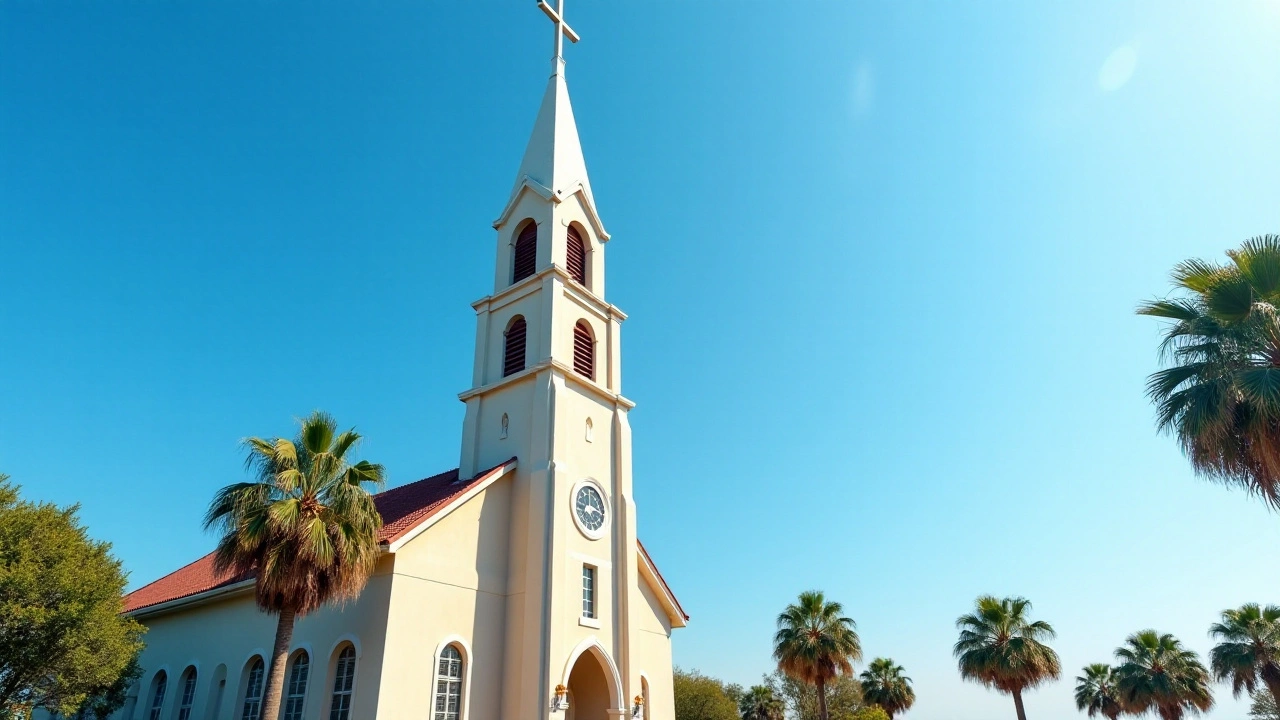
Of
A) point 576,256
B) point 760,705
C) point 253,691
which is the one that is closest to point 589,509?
point 576,256

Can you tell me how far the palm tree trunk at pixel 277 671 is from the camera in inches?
585

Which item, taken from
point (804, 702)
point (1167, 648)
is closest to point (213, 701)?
point (1167, 648)

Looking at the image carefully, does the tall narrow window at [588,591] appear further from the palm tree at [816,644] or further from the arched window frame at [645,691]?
the palm tree at [816,644]

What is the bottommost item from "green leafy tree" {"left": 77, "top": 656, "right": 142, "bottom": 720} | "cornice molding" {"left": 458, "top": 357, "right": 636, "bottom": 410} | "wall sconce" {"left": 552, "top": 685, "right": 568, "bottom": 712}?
"wall sconce" {"left": 552, "top": 685, "right": 568, "bottom": 712}

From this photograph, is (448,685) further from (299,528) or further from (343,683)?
(299,528)

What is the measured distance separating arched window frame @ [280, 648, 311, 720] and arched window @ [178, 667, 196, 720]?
4863 mm

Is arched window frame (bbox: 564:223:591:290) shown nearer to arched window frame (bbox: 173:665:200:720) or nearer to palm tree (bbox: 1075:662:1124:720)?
arched window frame (bbox: 173:665:200:720)

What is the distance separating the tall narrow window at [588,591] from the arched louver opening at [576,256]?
10.5m

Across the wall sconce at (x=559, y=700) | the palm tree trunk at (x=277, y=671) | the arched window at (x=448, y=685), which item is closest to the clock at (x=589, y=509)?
the wall sconce at (x=559, y=700)

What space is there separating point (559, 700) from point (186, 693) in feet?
40.3

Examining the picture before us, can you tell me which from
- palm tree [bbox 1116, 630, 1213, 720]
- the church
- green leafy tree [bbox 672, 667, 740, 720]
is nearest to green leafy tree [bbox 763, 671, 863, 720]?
green leafy tree [bbox 672, 667, 740, 720]

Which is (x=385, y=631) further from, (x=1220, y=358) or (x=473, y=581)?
(x=1220, y=358)

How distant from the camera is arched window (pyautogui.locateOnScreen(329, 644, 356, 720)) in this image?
59.4ft

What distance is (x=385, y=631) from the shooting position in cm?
1769
